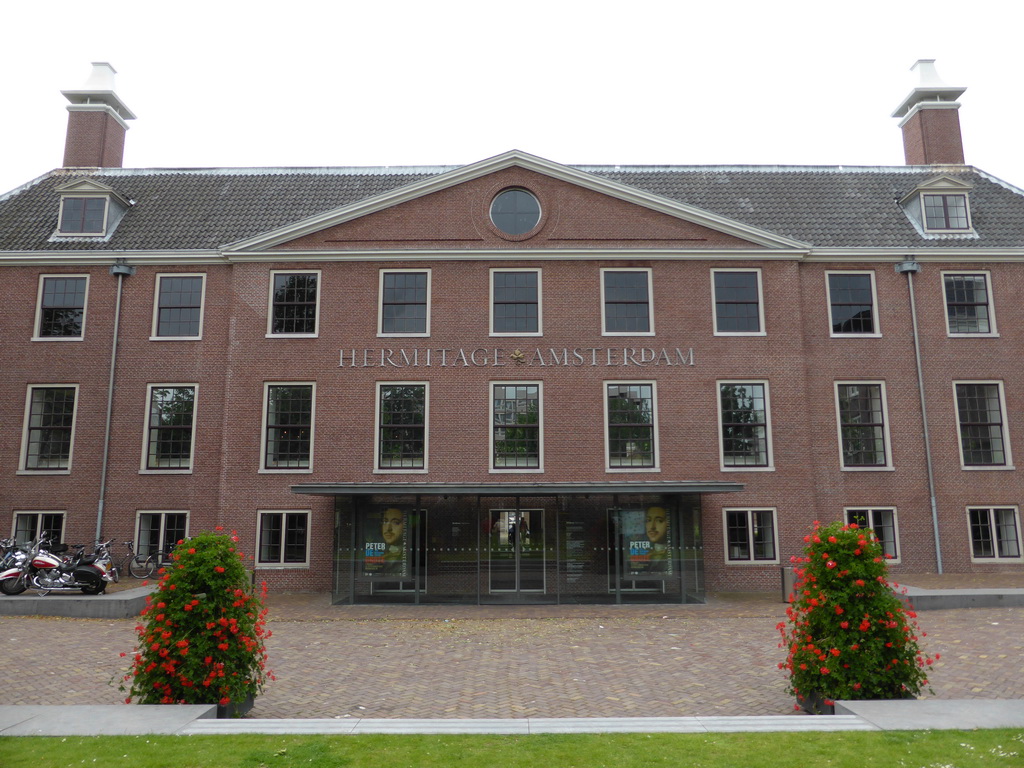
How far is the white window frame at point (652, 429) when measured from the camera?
75.3ft

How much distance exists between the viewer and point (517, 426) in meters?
23.2

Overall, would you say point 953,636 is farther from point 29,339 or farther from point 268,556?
point 29,339

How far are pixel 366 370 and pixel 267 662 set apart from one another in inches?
469

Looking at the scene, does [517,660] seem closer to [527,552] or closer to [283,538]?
[527,552]

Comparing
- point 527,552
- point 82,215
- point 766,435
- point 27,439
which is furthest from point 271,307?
point 766,435

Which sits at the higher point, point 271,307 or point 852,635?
point 271,307

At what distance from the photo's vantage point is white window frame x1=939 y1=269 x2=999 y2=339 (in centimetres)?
2441

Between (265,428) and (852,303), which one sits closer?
(265,428)

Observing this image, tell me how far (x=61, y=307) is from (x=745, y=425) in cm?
2115

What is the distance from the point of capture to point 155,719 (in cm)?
827

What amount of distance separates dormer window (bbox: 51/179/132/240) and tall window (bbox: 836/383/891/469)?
2365 centimetres

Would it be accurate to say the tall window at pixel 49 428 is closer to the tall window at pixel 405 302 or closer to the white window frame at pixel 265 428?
the white window frame at pixel 265 428

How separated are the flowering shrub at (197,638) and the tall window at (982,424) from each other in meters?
22.0

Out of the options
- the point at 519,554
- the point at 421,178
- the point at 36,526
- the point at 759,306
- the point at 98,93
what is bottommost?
the point at 519,554
